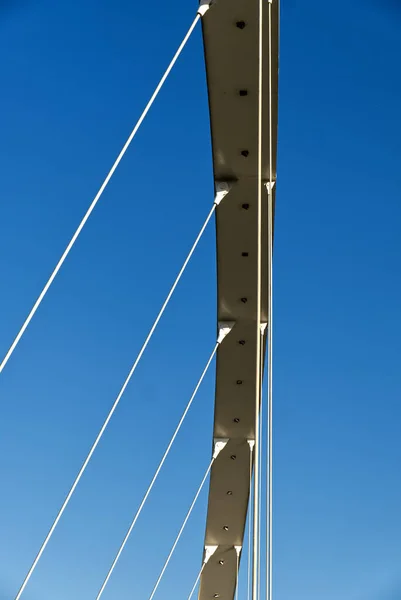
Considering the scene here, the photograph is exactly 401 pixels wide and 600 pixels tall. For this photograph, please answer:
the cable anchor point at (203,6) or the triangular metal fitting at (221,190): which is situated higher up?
the triangular metal fitting at (221,190)

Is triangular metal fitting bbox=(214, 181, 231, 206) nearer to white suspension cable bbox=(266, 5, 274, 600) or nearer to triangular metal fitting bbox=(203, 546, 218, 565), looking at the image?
white suspension cable bbox=(266, 5, 274, 600)

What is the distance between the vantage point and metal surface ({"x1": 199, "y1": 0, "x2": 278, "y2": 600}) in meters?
12.9

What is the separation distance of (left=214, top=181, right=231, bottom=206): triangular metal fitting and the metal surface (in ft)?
0.31

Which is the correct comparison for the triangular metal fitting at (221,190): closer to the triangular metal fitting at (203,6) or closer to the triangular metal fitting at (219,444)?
the triangular metal fitting at (203,6)

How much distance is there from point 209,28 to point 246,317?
24.4 feet

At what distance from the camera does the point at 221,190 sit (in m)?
15.6

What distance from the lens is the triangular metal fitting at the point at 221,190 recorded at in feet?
51.1

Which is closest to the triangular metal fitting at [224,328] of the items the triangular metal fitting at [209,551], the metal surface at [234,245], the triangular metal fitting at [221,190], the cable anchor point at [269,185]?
the metal surface at [234,245]

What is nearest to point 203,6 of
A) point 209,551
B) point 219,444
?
point 219,444

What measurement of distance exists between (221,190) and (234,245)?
145cm

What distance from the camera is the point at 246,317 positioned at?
60.6ft

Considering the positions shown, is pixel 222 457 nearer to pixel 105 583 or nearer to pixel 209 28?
pixel 105 583

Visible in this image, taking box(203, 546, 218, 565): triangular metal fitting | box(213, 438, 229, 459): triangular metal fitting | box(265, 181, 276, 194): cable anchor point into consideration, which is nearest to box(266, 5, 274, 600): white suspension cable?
box(265, 181, 276, 194): cable anchor point

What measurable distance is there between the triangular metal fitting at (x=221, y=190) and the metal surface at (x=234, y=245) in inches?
3.7
